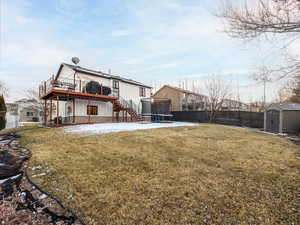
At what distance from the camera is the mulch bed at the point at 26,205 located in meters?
1.95

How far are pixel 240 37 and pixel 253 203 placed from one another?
3.54 meters

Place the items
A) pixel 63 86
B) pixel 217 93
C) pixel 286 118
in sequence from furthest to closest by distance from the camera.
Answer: pixel 217 93
pixel 63 86
pixel 286 118

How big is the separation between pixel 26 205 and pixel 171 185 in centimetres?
238

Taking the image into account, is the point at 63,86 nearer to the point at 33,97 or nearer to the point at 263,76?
the point at 263,76

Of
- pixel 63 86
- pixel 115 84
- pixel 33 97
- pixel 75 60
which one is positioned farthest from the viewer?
pixel 33 97

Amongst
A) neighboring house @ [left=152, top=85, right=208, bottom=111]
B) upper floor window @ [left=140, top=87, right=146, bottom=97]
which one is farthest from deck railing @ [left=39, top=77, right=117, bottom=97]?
neighboring house @ [left=152, top=85, right=208, bottom=111]

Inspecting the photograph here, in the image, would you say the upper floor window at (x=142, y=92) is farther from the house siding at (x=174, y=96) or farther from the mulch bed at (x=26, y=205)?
the mulch bed at (x=26, y=205)

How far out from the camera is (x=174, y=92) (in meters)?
24.4

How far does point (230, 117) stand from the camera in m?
16.3

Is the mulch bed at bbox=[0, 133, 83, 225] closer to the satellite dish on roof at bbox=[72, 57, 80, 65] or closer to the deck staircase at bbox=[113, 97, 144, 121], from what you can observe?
the deck staircase at bbox=[113, 97, 144, 121]

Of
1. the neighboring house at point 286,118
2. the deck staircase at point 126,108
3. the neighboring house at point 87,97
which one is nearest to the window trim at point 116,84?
the neighboring house at point 87,97

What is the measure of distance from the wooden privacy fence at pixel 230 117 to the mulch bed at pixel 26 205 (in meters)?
16.9

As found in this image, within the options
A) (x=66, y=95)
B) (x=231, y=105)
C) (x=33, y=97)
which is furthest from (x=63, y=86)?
(x=231, y=105)

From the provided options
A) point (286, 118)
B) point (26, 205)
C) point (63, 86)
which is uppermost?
point (63, 86)
